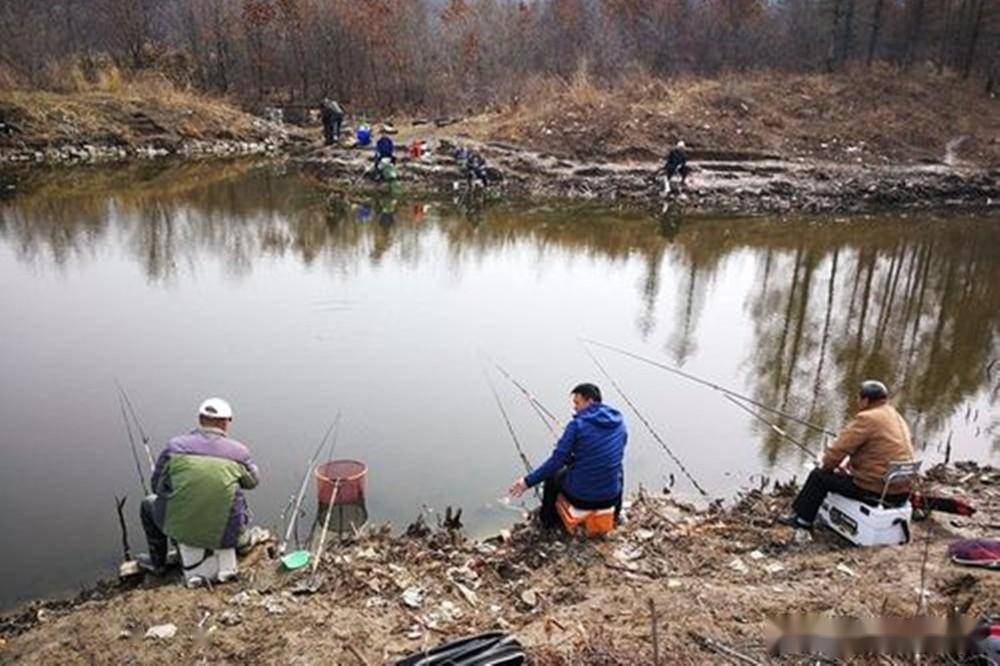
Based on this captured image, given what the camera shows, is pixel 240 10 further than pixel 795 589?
Yes

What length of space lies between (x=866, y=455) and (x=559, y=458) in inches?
87.7

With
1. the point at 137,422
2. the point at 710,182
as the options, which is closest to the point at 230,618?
the point at 137,422

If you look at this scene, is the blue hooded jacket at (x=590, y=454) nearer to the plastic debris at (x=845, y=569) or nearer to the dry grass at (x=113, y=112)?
the plastic debris at (x=845, y=569)

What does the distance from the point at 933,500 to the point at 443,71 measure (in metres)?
36.5

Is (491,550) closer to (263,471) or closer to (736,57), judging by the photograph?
(263,471)

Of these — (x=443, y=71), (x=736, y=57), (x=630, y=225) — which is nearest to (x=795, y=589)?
(x=630, y=225)

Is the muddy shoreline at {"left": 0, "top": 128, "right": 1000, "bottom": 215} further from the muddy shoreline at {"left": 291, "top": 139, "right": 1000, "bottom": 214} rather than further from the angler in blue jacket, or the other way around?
the angler in blue jacket

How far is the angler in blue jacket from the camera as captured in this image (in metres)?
5.95

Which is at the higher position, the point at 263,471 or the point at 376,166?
the point at 376,166

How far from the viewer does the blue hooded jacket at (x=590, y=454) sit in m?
5.95

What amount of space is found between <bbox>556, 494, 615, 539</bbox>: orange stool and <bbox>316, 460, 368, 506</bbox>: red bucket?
176cm

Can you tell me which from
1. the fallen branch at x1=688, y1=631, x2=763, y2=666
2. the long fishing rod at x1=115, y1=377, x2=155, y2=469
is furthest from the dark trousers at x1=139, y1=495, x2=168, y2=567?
the fallen branch at x1=688, y1=631, x2=763, y2=666

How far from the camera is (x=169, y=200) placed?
21.0 meters

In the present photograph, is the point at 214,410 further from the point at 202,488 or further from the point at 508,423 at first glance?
the point at 508,423
